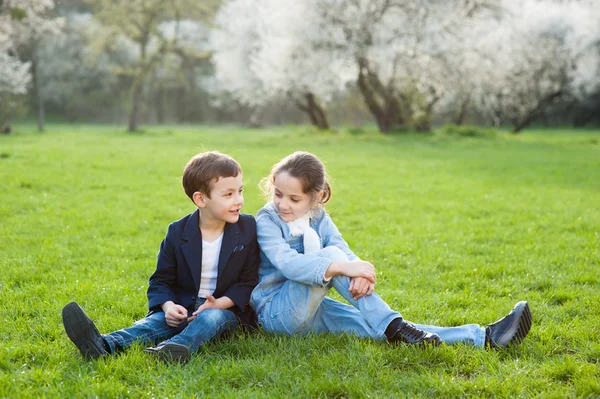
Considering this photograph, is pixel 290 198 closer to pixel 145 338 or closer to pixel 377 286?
pixel 145 338

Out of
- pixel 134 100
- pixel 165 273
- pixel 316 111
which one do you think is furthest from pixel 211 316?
pixel 316 111

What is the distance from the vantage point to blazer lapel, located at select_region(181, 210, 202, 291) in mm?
3814

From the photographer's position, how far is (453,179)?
12547mm

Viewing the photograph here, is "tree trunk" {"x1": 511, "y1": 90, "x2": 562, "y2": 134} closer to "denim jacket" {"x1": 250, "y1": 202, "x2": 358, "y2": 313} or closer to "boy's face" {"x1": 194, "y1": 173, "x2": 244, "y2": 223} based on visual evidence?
"denim jacket" {"x1": 250, "y1": 202, "x2": 358, "y2": 313}

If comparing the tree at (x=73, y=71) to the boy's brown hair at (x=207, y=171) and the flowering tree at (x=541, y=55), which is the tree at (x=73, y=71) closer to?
the flowering tree at (x=541, y=55)

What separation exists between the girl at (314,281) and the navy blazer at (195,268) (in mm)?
103

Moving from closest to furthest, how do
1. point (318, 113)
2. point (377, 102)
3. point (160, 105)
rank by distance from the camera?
point (377, 102) < point (318, 113) < point (160, 105)

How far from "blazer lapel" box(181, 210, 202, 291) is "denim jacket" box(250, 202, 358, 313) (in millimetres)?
393

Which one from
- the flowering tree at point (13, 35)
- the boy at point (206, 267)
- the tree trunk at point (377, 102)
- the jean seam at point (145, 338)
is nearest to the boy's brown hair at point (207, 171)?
the boy at point (206, 267)

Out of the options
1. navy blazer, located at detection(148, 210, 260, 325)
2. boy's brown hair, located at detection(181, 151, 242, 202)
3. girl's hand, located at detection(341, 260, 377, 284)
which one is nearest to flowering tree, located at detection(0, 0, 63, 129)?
boy's brown hair, located at detection(181, 151, 242, 202)

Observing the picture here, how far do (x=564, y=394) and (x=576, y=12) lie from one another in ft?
120

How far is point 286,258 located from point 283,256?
0.03 metres

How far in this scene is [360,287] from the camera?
351 centimetres

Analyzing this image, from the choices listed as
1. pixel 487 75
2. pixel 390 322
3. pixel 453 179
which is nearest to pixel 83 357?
pixel 390 322
